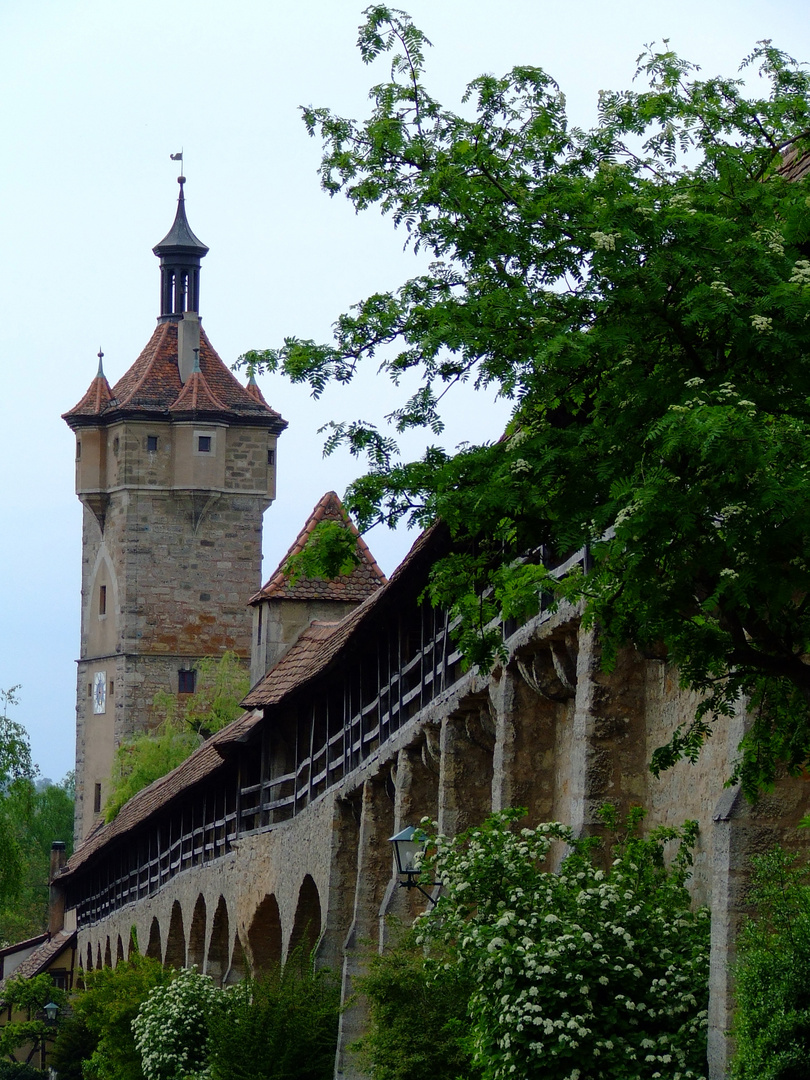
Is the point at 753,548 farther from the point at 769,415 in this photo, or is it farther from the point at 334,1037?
the point at 334,1037

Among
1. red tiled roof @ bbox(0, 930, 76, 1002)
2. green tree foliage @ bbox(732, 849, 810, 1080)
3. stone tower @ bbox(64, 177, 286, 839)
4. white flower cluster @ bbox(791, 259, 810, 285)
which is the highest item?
stone tower @ bbox(64, 177, 286, 839)

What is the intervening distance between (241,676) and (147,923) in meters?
18.2

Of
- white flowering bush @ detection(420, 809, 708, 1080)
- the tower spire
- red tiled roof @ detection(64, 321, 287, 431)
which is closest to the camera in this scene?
white flowering bush @ detection(420, 809, 708, 1080)

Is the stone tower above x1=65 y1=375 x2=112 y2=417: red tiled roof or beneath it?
beneath

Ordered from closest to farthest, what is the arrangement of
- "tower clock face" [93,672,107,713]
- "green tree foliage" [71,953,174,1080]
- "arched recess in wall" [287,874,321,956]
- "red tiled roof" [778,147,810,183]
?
"red tiled roof" [778,147,810,183], "arched recess in wall" [287,874,321,956], "green tree foliage" [71,953,174,1080], "tower clock face" [93,672,107,713]

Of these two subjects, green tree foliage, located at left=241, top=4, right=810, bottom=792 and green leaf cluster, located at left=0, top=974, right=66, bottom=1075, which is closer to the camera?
green tree foliage, located at left=241, top=4, right=810, bottom=792

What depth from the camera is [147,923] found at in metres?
37.9

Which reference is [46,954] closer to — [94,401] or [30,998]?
[30,998]

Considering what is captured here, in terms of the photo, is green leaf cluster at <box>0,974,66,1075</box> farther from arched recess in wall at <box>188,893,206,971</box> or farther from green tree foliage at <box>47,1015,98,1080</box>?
arched recess in wall at <box>188,893,206,971</box>

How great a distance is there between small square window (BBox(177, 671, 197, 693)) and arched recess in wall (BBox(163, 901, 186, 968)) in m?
23.1

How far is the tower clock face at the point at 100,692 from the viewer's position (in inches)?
2325

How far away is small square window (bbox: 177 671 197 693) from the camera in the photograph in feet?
189

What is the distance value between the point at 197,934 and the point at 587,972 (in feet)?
74.3

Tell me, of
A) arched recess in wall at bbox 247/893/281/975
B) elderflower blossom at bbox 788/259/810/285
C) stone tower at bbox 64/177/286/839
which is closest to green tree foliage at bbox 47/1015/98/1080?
arched recess in wall at bbox 247/893/281/975
